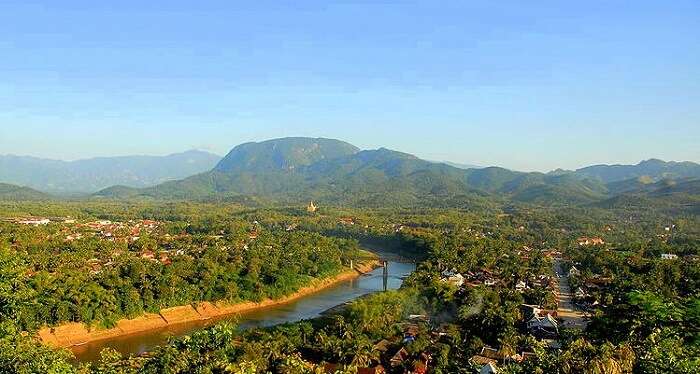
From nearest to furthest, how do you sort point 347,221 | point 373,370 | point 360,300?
point 373,370 < point 360,300 < point 347,221

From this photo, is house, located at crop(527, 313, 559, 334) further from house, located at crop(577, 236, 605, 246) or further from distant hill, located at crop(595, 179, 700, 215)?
distant hill, located at crop(595, 179, 700, 215)

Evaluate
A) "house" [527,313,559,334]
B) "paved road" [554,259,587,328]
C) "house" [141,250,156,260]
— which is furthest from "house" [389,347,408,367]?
"house" [141,250,156,260]

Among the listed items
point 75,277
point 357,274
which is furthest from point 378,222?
point 75,277

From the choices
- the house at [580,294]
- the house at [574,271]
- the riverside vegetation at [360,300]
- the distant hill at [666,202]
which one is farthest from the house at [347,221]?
the distant hill at [666,202]

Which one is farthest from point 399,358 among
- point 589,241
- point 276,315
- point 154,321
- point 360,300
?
point 589,241

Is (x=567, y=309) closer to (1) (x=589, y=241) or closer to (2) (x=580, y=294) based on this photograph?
(2) (x=580, y=294)

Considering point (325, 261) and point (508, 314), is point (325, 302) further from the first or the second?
point (508, 314)

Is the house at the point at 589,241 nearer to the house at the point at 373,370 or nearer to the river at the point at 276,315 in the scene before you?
the river at the point at 276,315
